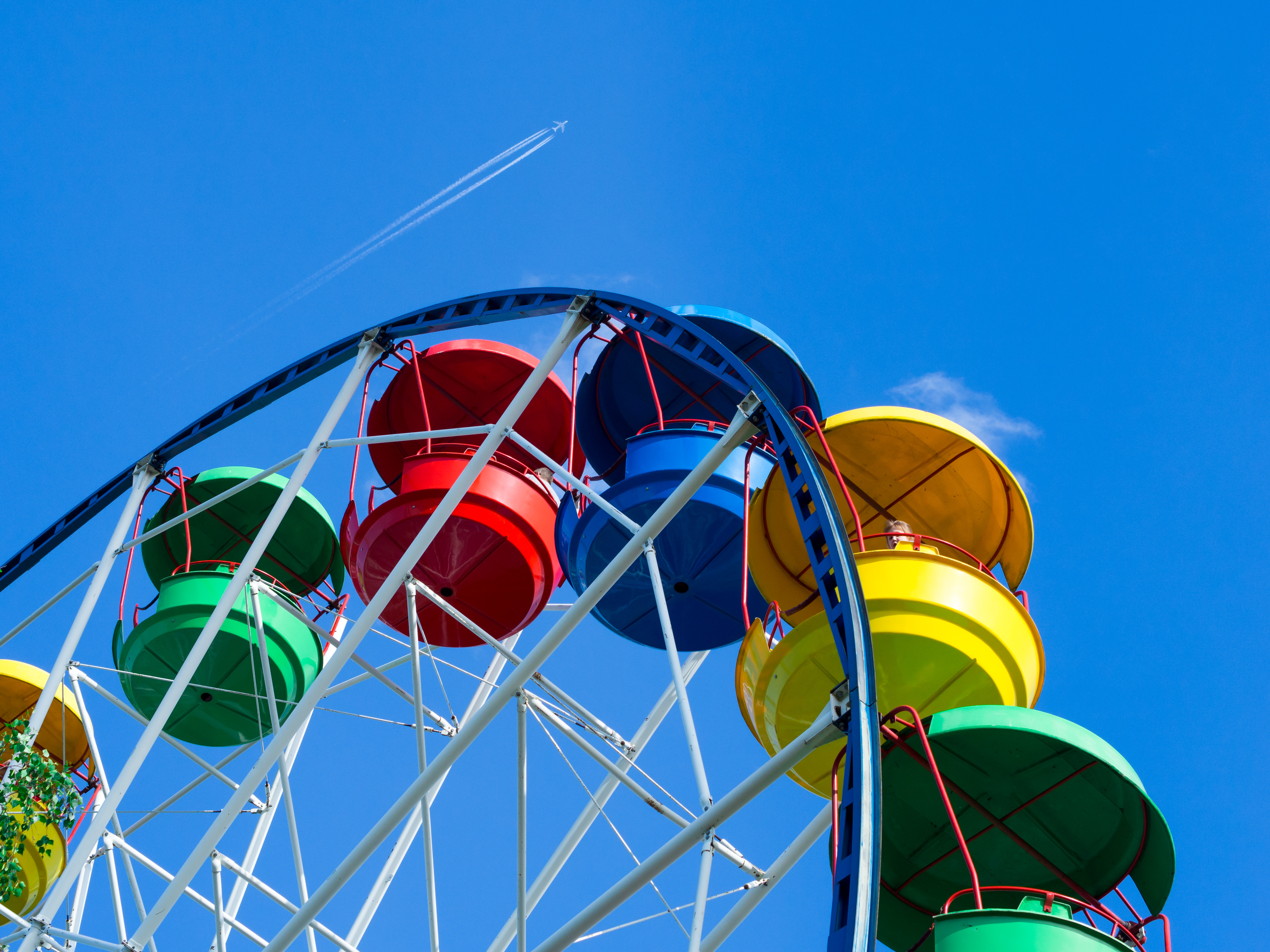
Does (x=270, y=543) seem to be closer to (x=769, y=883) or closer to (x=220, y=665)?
(x=220, y=665)

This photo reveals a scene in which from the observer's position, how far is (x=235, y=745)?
775 inches

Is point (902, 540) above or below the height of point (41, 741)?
above

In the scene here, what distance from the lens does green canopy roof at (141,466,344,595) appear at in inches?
801

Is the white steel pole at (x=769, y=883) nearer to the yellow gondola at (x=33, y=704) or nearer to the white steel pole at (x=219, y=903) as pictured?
the white steel pole at (x=219, y=903)

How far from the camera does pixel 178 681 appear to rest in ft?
45.1

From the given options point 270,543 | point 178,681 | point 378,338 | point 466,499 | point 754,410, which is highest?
point 378,338

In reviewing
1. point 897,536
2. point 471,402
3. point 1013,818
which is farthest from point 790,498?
point 471,402

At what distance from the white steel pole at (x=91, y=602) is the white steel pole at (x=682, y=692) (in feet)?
19.4

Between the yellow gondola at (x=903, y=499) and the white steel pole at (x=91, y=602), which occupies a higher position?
the yellow gondola at (x=903, y=499)

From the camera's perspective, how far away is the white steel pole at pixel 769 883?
39.8 feet

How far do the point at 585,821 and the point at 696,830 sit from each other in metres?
5.79

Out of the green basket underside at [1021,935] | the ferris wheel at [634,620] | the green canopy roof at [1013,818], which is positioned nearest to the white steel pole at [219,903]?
the ferris wheel at [634,620]

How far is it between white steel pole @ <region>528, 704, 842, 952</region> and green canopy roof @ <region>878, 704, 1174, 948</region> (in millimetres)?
1516

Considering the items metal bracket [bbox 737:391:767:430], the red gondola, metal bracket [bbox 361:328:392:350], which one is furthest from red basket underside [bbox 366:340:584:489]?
metal bracket [bbox 737:391:767:430]
